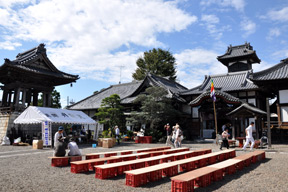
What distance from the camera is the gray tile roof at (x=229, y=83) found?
21.3 m

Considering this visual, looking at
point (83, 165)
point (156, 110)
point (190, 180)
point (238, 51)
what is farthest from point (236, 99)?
point (190, 180)

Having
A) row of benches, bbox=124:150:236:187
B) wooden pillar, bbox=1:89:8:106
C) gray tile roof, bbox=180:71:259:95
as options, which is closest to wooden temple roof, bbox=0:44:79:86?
wooden pillar, bbox=1:89:8:106

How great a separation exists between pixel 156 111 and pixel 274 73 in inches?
402

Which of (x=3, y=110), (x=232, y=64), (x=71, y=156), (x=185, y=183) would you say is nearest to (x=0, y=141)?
(x=3, y=110)

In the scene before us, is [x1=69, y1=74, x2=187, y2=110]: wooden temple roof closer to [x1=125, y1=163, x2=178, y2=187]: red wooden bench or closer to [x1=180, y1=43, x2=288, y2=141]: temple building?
[x1=180, y1=43, x2=288, y2=141]: temple building

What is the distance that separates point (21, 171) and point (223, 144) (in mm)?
10614

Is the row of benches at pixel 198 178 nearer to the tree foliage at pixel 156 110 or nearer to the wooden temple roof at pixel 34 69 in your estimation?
the tree foliage at pixel 156 110

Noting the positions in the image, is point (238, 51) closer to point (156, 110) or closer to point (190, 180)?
point (156, 110)

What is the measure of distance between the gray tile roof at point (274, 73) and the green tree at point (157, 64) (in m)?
20.8

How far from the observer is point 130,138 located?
23.3 meters

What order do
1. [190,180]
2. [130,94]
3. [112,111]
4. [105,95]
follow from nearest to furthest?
1. [190,180]
2. [112,111]
3. [130,94]
4. [105,95]

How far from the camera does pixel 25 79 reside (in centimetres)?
2078

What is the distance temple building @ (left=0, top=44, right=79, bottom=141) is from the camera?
18906 mm

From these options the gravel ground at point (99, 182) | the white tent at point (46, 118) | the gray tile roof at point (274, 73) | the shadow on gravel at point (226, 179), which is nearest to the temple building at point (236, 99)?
the gray tile roof at point (274, 73)
